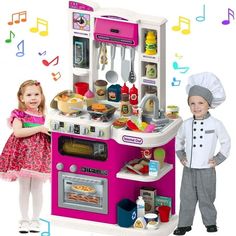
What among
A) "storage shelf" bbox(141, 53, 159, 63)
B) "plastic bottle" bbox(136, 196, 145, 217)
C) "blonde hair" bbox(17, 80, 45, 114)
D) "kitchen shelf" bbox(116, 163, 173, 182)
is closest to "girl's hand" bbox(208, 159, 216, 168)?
"kitchen shelf" bbox(116, 163, 173, 182)

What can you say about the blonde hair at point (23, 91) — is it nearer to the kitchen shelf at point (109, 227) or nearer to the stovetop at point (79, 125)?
the stovetop at point (79, 125)

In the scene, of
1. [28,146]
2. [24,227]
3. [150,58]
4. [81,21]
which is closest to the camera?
[150,58]

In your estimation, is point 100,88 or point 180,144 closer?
point 180,144

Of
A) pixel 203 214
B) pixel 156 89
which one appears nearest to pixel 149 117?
pixel 156 89

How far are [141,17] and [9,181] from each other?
1.61m

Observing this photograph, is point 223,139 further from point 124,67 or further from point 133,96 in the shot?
point 124,67

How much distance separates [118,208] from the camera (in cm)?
888

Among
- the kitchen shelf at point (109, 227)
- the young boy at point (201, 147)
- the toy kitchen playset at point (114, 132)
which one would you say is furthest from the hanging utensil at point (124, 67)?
the kitchen shelf at point (109, 227)

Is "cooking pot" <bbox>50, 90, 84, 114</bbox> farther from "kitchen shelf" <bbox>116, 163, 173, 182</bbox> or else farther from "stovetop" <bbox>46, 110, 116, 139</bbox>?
"kitchen shelf" <bbox>116, 163, 173, 182</bbox>

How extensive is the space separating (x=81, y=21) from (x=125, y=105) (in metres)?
0.71

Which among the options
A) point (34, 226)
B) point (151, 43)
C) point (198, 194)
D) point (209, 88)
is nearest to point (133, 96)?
point (151, 43)

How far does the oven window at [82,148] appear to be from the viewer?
8.85m

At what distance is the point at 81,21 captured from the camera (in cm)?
899

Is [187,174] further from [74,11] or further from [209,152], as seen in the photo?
[74,11]
